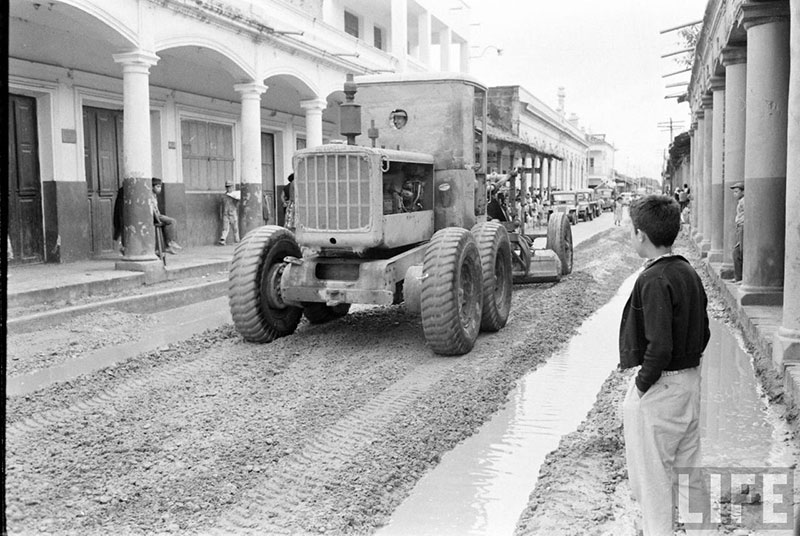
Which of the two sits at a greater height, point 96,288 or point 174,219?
point 174,219

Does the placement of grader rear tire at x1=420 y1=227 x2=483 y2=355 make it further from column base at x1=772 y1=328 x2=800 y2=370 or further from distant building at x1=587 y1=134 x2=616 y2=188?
distant building at x1=587 y1=134 x2=616 y2=188

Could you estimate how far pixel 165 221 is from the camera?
14.3 meters

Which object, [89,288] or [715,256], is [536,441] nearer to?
[89,288]

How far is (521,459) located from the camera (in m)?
5.24

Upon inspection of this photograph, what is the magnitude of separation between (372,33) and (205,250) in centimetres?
1297

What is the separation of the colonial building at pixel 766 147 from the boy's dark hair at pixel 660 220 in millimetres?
3389

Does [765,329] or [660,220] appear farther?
[765,329]

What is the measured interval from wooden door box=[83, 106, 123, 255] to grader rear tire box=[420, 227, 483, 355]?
902 cm

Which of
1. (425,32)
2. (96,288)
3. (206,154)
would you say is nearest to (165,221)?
(96,288)

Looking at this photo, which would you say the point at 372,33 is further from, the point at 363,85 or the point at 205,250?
the point at 363,85

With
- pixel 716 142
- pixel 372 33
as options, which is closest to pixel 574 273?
pixel 716 142

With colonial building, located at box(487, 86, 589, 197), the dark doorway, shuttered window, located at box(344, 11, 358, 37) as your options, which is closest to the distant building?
colonial building, located at box(487, 86, 589, 197)

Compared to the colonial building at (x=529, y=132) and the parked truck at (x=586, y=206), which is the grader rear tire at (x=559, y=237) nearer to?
the colonial building at (x=529, y=132)

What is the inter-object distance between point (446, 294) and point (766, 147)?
13.0 feet
